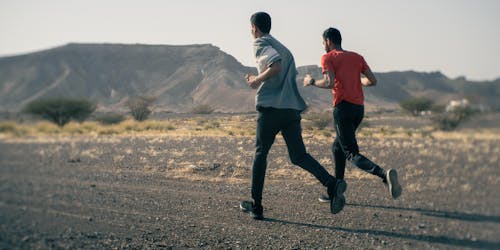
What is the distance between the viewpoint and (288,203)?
4.56 m

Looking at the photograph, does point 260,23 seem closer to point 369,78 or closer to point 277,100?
point 277,100

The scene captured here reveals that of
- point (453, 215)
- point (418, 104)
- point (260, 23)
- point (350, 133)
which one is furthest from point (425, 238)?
point (260, 23)

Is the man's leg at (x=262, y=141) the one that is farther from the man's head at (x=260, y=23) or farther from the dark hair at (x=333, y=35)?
the dark hair at (x=333, y=35)

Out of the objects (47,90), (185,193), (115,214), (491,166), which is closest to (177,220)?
(115,214)

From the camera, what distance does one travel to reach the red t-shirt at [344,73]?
13.0 feet

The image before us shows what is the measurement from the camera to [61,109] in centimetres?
190

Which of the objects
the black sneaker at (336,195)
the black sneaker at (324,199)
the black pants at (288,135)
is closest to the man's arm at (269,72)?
the black pants at (288,135)

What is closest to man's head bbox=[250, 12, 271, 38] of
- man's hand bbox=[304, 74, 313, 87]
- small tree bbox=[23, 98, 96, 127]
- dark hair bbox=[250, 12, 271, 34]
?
dark hair bbox=[250, 12, 271, 34]

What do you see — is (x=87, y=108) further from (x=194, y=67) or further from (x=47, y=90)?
(x=194, y=67)

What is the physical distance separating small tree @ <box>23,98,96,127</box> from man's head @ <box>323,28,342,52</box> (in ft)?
8.77

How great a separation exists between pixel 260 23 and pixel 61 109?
6.91ft

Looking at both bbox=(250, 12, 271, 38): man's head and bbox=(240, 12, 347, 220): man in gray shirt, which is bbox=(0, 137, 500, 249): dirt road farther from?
bbox=(250, 12, 271, 38): man's head

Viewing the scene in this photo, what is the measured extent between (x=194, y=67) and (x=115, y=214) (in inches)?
60.5

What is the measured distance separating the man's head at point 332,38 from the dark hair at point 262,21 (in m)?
0.80
